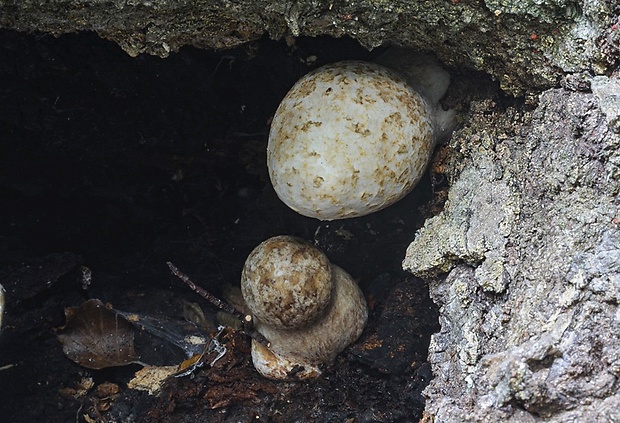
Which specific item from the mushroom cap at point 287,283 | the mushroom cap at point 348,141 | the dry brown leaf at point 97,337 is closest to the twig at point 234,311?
the mushroom cap at point 287,283

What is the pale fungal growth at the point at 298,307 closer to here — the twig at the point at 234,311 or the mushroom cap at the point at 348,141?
the twig at the point at 234,311

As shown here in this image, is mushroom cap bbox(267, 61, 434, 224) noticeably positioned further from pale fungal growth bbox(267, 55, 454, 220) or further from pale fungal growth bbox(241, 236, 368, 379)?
pale fungal growth bbox(241, 236, 368, 379)

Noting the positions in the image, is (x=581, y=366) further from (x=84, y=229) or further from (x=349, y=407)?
(x=84, y=229)

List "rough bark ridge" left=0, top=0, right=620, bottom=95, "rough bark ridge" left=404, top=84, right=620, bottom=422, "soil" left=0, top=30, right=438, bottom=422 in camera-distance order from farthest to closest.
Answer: "soil" left=0, top=30, right=438, bottom=422
"rough bark ridge" left=0, top=0, right=620, bottom=95
"rough bark ridge" left=404, top=84, right=620, bottom=422

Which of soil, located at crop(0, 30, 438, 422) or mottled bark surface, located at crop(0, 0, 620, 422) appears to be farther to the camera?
soil, located at crop(0, 30, 438, 422)

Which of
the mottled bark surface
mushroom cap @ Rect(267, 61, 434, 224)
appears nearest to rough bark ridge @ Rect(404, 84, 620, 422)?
the mottled bark surface

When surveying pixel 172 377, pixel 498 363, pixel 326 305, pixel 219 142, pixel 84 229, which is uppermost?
pixel 498 363

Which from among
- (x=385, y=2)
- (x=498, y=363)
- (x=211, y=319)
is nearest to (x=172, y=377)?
(x=211, y=319)

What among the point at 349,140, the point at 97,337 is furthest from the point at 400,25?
the point at 97,337

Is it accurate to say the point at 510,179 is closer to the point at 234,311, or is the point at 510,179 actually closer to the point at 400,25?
the point at 400,25
